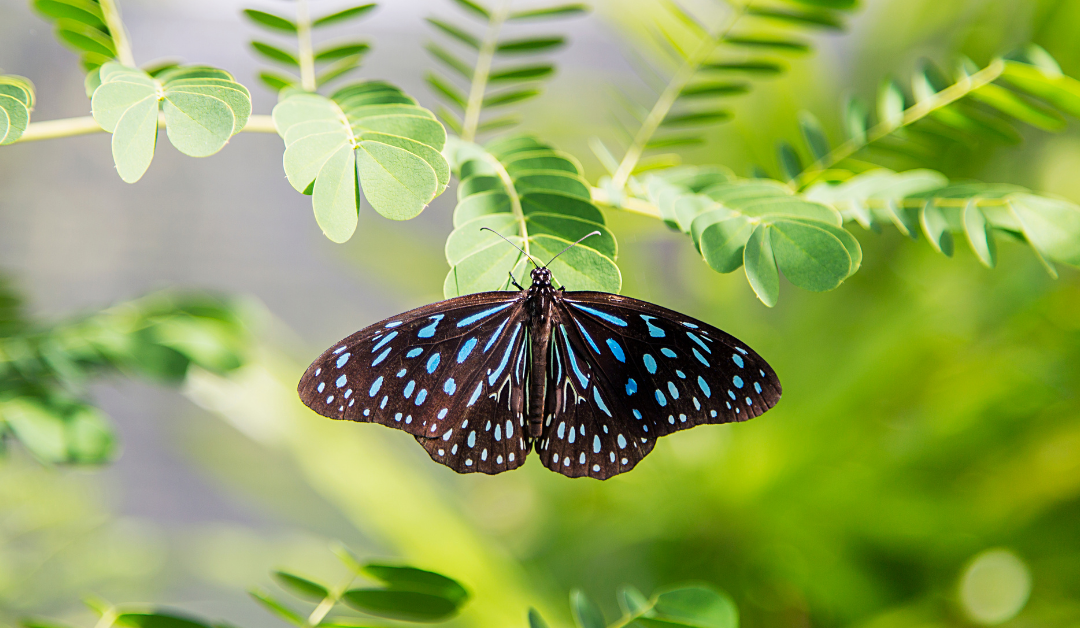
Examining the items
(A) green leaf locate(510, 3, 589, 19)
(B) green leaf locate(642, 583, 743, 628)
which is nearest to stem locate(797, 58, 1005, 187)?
(A) green leaf locate(510, 3, 589, 19)

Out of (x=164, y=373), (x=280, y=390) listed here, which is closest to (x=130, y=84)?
(x=164, y=373)

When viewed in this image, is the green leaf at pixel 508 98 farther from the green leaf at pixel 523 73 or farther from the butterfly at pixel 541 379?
the butterfly at pixel 541 379

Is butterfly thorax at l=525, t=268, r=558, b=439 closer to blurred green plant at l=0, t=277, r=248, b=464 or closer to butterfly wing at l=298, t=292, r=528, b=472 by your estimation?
butterfly wing at l=298, t=292, r=528, b=472

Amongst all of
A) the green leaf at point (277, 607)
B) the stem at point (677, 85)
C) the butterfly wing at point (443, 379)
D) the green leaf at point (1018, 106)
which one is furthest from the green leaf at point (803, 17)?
the green leaf at point (277, 607)

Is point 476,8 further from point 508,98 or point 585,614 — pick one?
point 585,614

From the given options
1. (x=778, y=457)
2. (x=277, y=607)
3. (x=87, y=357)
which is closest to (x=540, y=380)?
(x=277, y=607)

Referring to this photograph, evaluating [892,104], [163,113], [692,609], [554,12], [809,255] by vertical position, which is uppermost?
[554,12]
